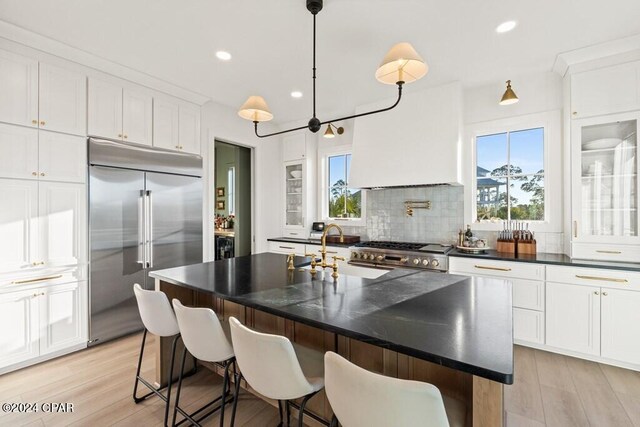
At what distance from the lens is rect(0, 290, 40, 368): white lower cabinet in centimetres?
245

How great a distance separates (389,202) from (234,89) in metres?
2.55

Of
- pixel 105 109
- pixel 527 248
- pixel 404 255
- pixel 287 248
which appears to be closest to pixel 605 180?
pixel 527 248

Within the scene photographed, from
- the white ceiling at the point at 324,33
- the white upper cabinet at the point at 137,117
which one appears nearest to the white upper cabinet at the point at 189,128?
the white upper cabinet at the point at 137,117

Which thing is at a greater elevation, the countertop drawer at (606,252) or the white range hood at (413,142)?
the white range hood at (413,142)

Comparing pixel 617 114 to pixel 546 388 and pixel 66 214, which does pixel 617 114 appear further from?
pixel 66 214

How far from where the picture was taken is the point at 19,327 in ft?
8.27

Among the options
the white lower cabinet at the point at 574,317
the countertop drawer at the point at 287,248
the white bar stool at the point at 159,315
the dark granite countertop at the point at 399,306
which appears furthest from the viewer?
the countertop drawer at the point at 287,248

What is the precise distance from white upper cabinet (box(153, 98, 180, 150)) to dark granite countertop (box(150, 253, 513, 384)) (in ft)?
6.46

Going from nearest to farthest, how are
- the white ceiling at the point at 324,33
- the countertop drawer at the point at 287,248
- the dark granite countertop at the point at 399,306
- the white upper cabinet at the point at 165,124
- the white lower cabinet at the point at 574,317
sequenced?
the dark granite countertop at the point at 399,306, the white ceiling at the point at 324,33, the white lower cabinet at the point at 574,317, the white upper cabinet at the point at 165,124, the countertop drawer at the point at 287,248

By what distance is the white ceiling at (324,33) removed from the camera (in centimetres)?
219

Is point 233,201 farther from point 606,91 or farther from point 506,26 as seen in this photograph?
point 606,91

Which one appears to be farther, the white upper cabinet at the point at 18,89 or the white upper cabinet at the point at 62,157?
the white upper cabinet at the point at 62,157

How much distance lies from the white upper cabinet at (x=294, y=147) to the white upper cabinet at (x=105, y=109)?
2.49m

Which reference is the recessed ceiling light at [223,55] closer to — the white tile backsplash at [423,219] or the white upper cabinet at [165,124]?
the white upper cabinet at [165,124]
